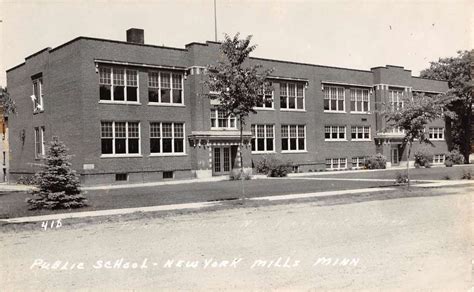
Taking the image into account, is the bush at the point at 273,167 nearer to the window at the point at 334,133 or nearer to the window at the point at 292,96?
the window at the point at 292,96

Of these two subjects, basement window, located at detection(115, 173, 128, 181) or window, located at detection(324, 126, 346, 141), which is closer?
basement window, located at detection(115, 173, 128, 181)

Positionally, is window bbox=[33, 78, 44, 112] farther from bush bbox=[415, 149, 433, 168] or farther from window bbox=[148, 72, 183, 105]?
bush bbox=[415, 149, 433, 168]

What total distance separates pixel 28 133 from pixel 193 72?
13.5 meters

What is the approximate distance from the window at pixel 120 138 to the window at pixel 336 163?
61.7 feet

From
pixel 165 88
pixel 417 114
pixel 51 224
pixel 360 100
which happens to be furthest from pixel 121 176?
pixel 360 100

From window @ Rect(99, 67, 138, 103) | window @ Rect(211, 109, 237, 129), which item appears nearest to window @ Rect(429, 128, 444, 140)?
window @ Rect(211, 109, 237, 129)

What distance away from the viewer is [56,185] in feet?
55.5

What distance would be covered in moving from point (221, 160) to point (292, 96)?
31.0 feet

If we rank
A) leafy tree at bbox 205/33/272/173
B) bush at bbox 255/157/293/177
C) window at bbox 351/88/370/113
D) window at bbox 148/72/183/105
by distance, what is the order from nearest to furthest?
leafy tree at bbox 205/33/272/173
window at bbox 148/72/183/105
bush at bbox 255/157/293/177
window at bbox 351/88/370/113

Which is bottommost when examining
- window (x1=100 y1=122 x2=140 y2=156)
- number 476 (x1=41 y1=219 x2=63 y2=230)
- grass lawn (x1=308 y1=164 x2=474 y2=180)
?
number 476 (x1=41 y1=219 x2=63 y2=230)

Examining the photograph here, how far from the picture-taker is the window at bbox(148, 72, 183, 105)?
32.8m

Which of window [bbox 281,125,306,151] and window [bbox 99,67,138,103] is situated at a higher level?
window [bbox 99,67,138,103]

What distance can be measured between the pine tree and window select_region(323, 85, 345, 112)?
2996cm

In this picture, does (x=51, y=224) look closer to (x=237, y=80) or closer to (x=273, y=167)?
(x=237, y=80)
